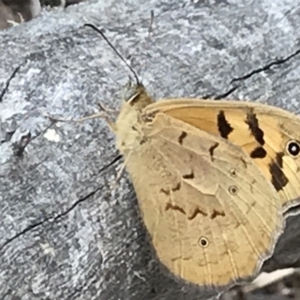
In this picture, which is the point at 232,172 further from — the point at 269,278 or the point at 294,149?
the point at 269,278

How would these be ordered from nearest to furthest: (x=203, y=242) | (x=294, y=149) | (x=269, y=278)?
(x=294, y=149) → (x=203, y=242) → (x=269, y=278)

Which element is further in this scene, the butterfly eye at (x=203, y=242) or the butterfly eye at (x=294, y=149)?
the butterfly eye at (x=203, y=242)

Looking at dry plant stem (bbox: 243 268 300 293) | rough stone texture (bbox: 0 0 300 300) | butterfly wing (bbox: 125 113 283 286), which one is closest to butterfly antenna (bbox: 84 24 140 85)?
rough stone texture (bbox: 0 0 300 300)

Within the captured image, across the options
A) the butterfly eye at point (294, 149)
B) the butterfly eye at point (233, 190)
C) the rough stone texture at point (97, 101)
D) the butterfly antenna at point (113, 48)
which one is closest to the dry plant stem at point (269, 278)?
the rough stone texture at point (97, 101)

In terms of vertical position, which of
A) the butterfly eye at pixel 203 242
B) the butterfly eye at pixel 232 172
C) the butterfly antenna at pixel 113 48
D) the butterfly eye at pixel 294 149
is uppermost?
the butterfly antenna at pixel 113 48

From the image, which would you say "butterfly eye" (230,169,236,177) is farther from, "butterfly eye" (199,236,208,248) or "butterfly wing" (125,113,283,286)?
"butterfly eye" (199,236,208,248)

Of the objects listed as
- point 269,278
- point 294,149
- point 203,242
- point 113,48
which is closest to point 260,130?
point 294,149

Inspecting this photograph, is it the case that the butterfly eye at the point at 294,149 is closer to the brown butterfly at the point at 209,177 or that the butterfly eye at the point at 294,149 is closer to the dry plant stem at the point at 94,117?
the brown butterfly at the point at 209,177
